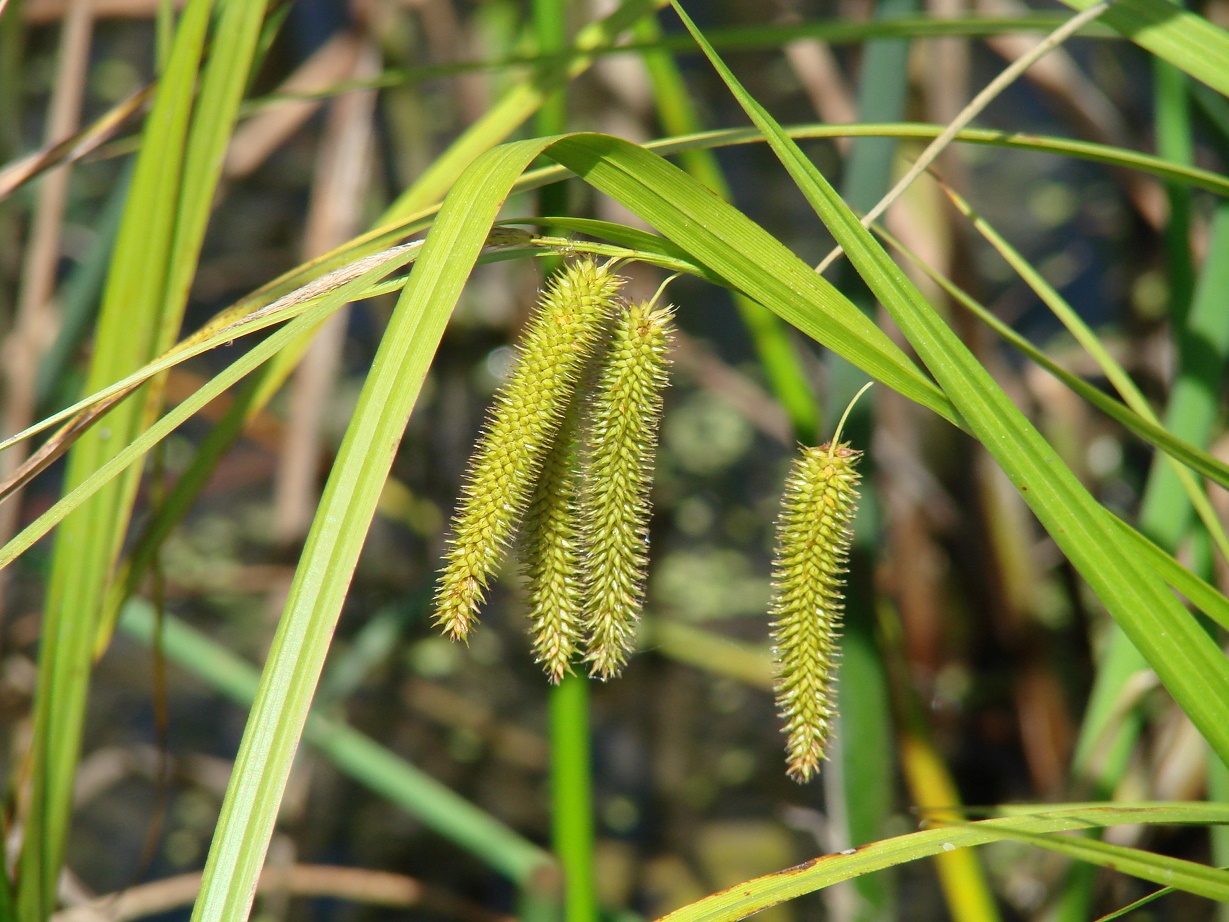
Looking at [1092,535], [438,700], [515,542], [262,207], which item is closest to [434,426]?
[438,700]

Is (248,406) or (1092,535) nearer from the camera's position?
(1092,535)

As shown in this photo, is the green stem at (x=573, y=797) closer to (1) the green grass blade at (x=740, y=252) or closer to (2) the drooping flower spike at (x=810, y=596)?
(2) the drooping flower spike at (x=810, y=596)

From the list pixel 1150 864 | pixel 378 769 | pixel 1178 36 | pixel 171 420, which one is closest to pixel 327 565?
pixel 171 420

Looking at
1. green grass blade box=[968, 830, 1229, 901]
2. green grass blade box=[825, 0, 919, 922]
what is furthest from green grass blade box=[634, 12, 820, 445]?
green grass blade box=[968, 830, 1229, 901]

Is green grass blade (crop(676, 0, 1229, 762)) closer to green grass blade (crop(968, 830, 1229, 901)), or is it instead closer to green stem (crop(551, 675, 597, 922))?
green grass blade (crop(968, 830, 1229, 901))

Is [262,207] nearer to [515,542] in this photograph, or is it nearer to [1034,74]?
[1034,74]

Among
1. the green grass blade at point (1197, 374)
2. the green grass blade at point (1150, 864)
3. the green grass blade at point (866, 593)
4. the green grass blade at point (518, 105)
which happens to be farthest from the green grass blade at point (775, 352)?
the green grass blade at point (1150, 864)
